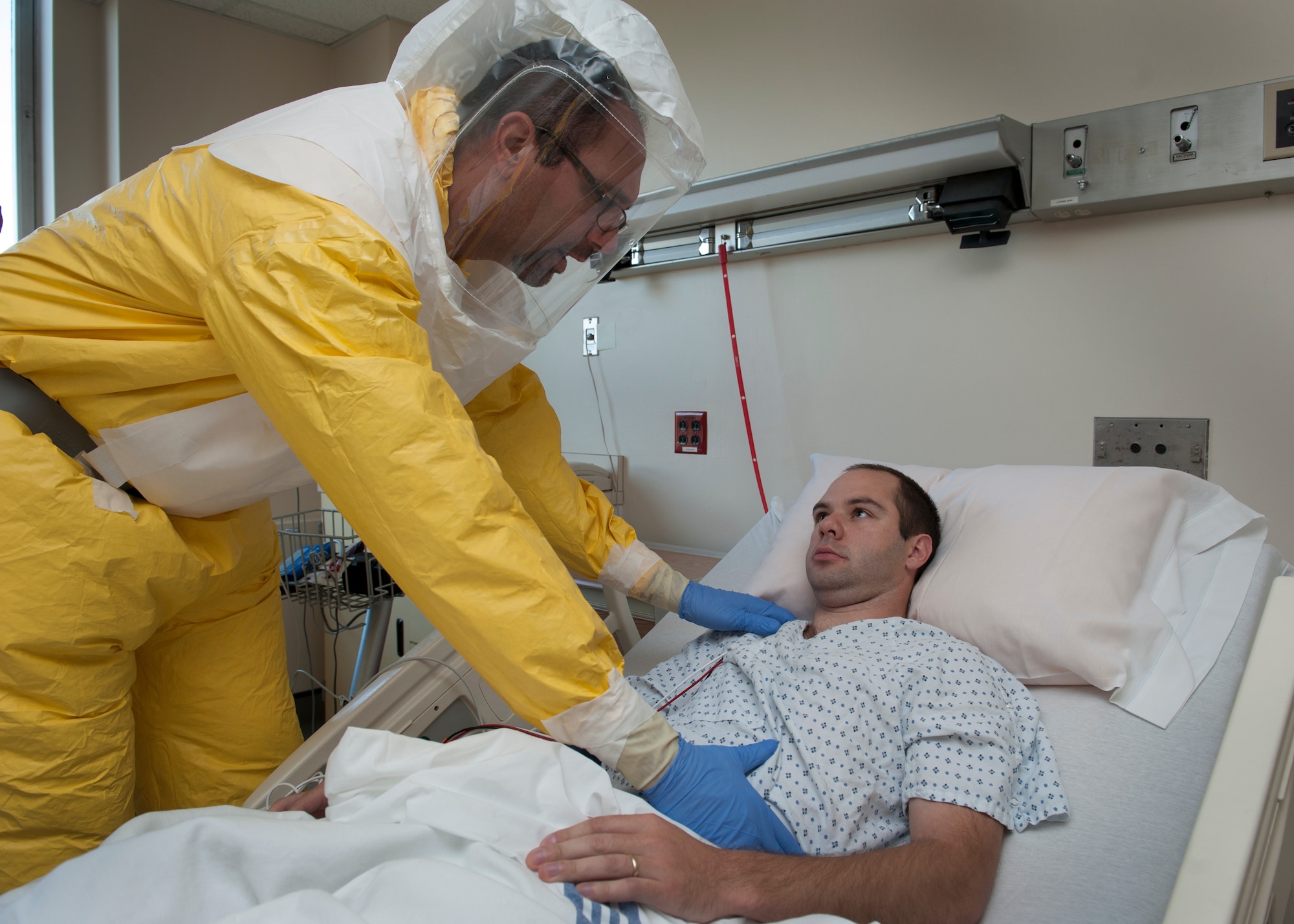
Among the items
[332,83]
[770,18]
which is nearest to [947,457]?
[770,18]

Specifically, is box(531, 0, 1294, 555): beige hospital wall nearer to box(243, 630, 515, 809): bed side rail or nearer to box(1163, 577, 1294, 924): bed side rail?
box(1163, 577, 1294, 924): bed side rail

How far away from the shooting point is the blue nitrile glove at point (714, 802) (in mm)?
1056

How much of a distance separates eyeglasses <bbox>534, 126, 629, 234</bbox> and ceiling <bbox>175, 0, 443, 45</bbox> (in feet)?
7.33

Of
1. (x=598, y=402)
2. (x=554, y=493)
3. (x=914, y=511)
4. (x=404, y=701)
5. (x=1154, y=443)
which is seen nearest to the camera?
(x=404, y=701)

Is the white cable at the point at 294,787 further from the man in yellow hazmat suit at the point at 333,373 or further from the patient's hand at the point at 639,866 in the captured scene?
the patient's hand at the point at 639,866

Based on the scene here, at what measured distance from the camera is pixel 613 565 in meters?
1.66

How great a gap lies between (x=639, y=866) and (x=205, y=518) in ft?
2.78

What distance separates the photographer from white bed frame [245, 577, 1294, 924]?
734 mm

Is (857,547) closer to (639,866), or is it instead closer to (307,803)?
(639,866)

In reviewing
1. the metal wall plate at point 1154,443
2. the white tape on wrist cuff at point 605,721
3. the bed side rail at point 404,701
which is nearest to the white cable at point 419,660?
the bed side rail at point 404,701

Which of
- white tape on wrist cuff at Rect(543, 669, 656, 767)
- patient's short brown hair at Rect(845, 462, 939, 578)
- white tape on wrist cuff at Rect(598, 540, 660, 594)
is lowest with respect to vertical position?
white tape on wrist cuff at Rect(543, 669, 656, 767)

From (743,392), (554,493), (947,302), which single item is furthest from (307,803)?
(947,302)

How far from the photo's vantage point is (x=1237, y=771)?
0.84 meters

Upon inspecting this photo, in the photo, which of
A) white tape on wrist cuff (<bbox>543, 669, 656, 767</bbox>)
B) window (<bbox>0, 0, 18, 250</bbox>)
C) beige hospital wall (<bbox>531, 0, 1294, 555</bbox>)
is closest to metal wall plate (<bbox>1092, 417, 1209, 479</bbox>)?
beige hospital wall (<bbox>531, 0, 1294, 555</bbox>)
